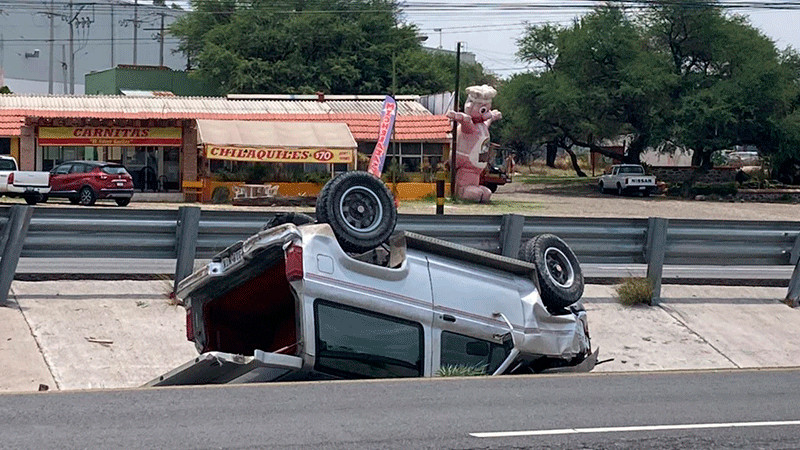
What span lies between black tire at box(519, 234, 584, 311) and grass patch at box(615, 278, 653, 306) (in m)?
2.79

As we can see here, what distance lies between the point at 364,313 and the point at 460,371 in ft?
3.67

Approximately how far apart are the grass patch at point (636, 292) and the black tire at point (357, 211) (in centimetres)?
451

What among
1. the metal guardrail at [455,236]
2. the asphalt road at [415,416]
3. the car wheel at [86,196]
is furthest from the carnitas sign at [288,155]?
the asphalt road at [415,416]

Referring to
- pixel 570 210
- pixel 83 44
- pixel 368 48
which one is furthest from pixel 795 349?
pixel 83 44

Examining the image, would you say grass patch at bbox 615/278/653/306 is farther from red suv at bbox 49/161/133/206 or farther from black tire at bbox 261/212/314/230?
red suv at bbox 49/161/133/206

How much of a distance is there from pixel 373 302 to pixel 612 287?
554cm

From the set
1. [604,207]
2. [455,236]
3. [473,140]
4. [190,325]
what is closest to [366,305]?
[190,325]

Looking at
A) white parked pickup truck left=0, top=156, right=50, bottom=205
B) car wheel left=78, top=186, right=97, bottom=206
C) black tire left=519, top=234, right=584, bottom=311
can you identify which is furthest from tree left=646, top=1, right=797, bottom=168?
black tire left=519, top=234, right=584, bottom=311

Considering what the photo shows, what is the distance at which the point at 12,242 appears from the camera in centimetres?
1120

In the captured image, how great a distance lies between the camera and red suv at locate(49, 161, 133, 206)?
3975 centimetres

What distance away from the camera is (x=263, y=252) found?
335 inches

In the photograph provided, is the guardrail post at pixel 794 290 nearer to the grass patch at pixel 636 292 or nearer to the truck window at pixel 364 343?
Answer: the grass patch at pixel 636 292

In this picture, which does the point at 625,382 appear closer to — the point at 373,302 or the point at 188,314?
the point at 373,302

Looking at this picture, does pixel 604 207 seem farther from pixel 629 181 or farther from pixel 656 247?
pixel 656 247
